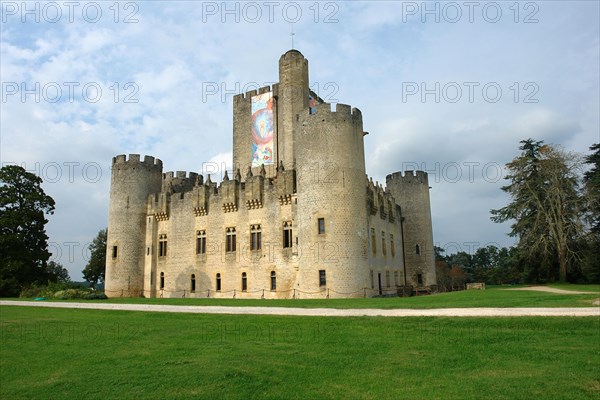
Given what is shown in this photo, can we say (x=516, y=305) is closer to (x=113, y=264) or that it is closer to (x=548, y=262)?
(x=548, y=262)

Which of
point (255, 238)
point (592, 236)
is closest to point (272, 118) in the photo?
point (255, 238)

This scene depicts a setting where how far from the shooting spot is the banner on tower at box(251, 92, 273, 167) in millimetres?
40250

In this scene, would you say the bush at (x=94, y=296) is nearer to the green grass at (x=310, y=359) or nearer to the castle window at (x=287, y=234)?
the castle window at (x=287, y=234)

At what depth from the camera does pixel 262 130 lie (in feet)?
134

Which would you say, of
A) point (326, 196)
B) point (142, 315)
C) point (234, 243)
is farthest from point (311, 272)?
point (142, 315)

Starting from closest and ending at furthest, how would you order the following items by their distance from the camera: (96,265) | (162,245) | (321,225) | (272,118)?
(321,225) → (272,118) → (162,245) → (96,265)

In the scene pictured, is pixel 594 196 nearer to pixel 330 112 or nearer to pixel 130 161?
pixel 330 112

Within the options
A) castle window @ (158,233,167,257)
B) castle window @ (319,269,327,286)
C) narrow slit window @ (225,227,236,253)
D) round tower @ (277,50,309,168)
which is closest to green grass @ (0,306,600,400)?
castle window @ (319,269,327,286)

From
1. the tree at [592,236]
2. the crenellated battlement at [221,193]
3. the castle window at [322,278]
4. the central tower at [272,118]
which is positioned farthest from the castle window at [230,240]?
the tree at [592,236]

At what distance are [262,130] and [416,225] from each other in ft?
56.7

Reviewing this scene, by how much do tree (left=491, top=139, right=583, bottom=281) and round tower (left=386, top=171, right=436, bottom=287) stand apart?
7.47 metres

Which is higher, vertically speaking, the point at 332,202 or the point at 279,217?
the point at 332,202

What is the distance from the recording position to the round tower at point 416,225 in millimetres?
43344

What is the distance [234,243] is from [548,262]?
26906mm
